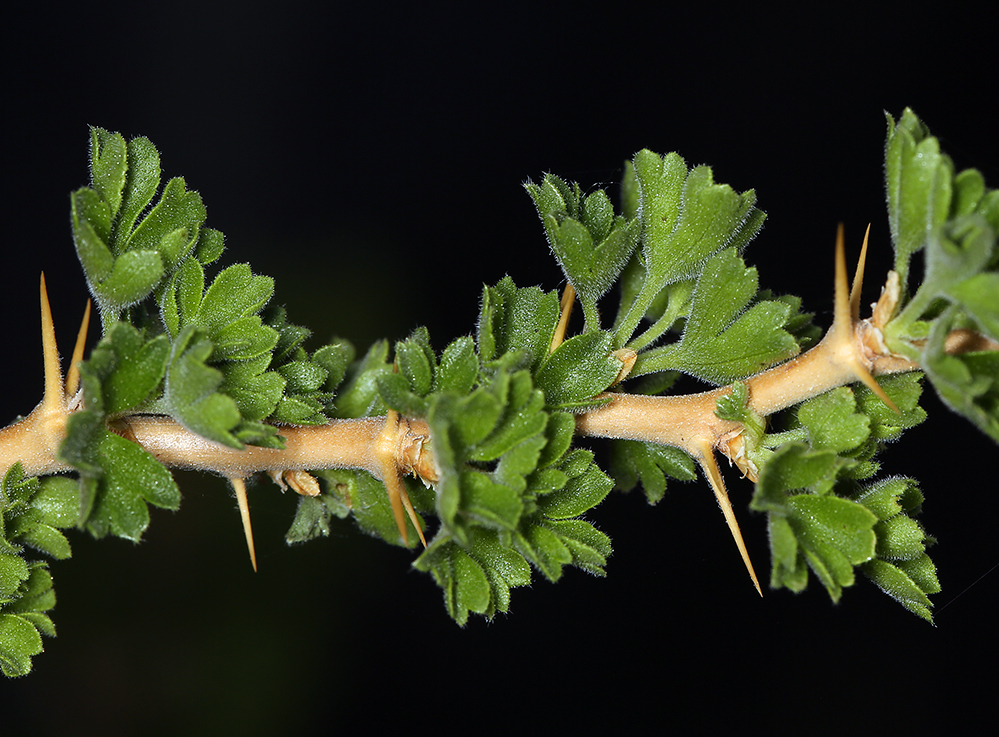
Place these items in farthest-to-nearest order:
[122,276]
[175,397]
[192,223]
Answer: [192,223]
[122,276]
[175,397]

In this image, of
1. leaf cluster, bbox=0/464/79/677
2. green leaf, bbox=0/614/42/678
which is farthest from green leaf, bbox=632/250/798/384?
green leaf, bbox=0/614/42/678

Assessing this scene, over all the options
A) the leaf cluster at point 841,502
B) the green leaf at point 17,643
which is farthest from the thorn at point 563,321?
the green leaf at point 17,643

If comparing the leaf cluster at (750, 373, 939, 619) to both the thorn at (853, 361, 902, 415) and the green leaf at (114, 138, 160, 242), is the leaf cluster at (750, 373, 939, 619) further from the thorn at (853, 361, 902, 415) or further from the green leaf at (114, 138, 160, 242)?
the green leaf at (114, 138, 160, 242)

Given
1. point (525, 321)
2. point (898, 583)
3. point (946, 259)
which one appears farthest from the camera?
point (525, 321)

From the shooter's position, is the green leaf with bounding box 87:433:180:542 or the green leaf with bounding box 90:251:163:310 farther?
the green leaf with bounding box 90:251:163:310

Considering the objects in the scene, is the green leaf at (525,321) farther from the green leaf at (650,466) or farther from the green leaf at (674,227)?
the green leaf at (650,466)

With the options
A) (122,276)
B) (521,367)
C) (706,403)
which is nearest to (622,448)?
(706,403)

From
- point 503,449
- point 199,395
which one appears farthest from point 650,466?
point 199,395

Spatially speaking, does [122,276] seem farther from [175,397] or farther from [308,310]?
[308,310]

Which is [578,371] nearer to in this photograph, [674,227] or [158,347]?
[674,227]
